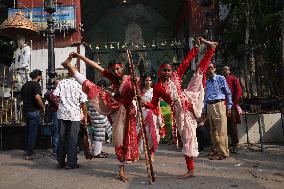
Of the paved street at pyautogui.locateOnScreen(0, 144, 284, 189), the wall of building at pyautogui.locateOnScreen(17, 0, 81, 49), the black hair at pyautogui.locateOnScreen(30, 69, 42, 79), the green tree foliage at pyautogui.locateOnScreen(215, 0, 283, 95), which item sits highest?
the wall of building at pyautogui.locateOnScreen(17, 0, 81, 49)

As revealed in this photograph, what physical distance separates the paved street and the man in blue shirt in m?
0.28

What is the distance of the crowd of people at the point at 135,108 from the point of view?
496 centimetres

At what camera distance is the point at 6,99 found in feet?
31.8

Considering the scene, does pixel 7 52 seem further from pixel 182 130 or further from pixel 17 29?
pixel 182 130

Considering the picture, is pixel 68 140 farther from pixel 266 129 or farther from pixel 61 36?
pixel 61 36

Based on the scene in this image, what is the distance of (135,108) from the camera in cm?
516

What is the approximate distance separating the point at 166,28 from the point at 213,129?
19416mm

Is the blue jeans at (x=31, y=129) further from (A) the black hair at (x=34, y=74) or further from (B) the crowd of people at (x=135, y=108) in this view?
(A) the black hair at (x=34, y=74)

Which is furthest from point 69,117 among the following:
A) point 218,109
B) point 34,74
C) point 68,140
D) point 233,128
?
point 233,128

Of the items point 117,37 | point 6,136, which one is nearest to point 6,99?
point 6,136

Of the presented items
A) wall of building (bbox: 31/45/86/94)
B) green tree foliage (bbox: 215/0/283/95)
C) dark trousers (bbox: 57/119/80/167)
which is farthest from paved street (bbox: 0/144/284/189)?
wall of building (bbox: 31/45/86/94)

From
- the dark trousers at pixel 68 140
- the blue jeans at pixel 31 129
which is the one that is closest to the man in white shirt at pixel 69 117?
the dark trousers at pixel 68 140

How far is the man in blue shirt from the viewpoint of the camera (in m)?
6.54

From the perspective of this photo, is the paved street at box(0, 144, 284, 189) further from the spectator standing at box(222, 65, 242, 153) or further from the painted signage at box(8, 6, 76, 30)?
the painted signage at box(8, 6, 76, 30)
